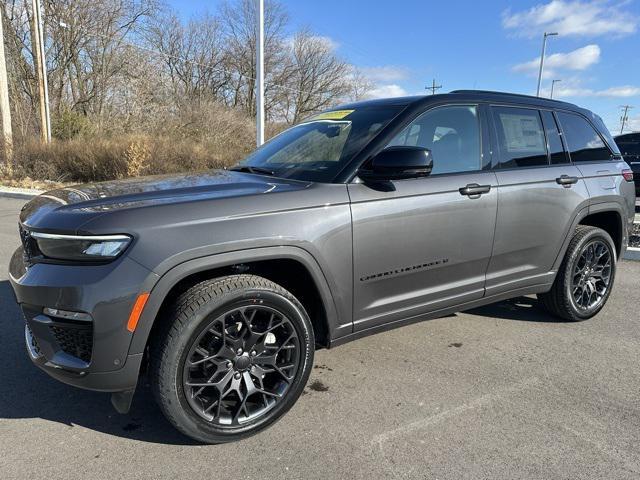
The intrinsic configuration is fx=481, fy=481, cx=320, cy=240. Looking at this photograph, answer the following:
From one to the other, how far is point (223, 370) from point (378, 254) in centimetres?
109

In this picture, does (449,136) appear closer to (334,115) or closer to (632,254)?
(334,115)

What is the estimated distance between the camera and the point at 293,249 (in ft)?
8.28

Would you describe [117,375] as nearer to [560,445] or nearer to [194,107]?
[560,445]

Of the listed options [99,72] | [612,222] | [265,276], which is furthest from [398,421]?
[99,72]

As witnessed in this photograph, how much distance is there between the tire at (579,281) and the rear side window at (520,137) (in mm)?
797

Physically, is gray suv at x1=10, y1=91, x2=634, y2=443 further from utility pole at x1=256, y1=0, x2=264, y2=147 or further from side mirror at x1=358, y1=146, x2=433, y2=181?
utility pole at x1=256, y1=0, x2=264, y2=147

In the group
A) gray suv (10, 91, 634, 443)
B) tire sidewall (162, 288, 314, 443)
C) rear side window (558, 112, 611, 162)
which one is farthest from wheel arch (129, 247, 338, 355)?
rear side window (558, 112, 611, 162)

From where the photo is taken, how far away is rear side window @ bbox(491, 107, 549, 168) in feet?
11.6

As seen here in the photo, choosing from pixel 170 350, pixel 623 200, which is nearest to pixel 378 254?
pixel 170 350

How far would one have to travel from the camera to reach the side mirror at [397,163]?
8.89ft

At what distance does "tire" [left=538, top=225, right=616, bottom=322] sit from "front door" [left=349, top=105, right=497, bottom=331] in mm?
1035

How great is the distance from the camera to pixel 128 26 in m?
28.2

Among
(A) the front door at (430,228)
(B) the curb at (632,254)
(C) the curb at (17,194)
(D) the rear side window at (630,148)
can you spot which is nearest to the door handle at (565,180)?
(A) the front door at (430,228)

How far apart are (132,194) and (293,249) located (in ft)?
2.98
